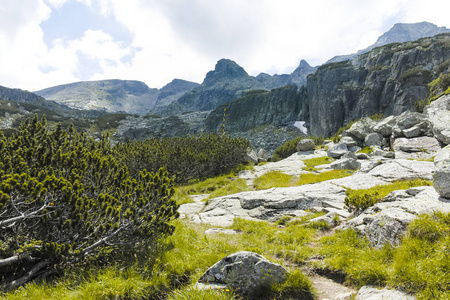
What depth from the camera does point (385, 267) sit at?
15.2 feet

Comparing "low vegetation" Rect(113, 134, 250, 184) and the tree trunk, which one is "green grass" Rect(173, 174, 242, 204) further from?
the tree trunk

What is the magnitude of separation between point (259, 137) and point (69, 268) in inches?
3466

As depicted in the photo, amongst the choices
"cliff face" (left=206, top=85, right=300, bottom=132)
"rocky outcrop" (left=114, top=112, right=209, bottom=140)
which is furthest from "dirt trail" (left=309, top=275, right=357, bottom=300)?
"cliff face" (left=206, top=85, right=300, bottom=132)

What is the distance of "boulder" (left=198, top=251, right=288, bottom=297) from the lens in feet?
15.4

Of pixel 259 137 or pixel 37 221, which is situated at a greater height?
pixel 259 137

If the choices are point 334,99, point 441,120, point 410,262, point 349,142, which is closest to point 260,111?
point 334,99

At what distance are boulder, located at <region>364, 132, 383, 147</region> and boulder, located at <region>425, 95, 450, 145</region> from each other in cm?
521

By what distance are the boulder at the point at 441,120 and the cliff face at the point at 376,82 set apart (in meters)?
45.1

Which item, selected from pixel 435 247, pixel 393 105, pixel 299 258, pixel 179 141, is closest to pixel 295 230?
pixel 299 258

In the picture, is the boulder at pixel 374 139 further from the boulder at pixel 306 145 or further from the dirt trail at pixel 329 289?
the dirt trail at pixel 329 289

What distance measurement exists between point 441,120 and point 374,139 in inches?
273

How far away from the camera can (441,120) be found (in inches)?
697

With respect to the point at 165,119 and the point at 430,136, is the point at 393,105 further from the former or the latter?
the point at 165,119

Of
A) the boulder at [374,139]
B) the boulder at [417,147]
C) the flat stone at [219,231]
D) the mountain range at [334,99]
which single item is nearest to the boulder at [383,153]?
the boulder at [417,147]
